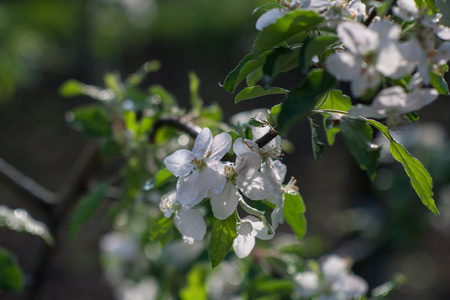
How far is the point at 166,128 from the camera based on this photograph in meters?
0.92

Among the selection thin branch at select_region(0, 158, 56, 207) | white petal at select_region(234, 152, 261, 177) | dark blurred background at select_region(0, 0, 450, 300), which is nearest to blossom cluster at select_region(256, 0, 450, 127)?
white petal at select_region(234, 152, 261, 177)

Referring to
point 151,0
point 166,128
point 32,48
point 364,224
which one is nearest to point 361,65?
point 166,128

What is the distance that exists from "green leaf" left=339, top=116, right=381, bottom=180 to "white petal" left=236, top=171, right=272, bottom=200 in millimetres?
101

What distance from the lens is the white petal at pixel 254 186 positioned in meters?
0.53

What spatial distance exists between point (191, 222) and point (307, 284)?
1.49ft

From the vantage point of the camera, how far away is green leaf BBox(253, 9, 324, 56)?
1.46ft

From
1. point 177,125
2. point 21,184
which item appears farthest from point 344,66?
point 21,184

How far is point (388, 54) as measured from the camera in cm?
42

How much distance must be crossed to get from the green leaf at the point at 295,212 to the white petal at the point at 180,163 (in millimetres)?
172

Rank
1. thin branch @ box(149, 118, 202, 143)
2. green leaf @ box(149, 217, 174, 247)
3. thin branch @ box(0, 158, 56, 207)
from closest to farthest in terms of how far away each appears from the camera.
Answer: green leaf @ box(149, 217, 174, 247), thin branch @ box(149, 118, 202, 143), thin branch @ box(0, 158, 56, 207)

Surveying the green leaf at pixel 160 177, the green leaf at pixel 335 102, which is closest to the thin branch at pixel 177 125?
the green leaf at pixel 160 177

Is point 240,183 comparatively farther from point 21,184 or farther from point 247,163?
point 21,184

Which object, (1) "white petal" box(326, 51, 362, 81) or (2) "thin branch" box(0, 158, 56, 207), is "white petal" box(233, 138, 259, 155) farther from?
(2) "thin branch" box(0, 158, 56, 207)

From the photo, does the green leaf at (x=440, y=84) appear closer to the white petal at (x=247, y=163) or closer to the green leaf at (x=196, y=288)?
the white petal at (x=247, y=163)
